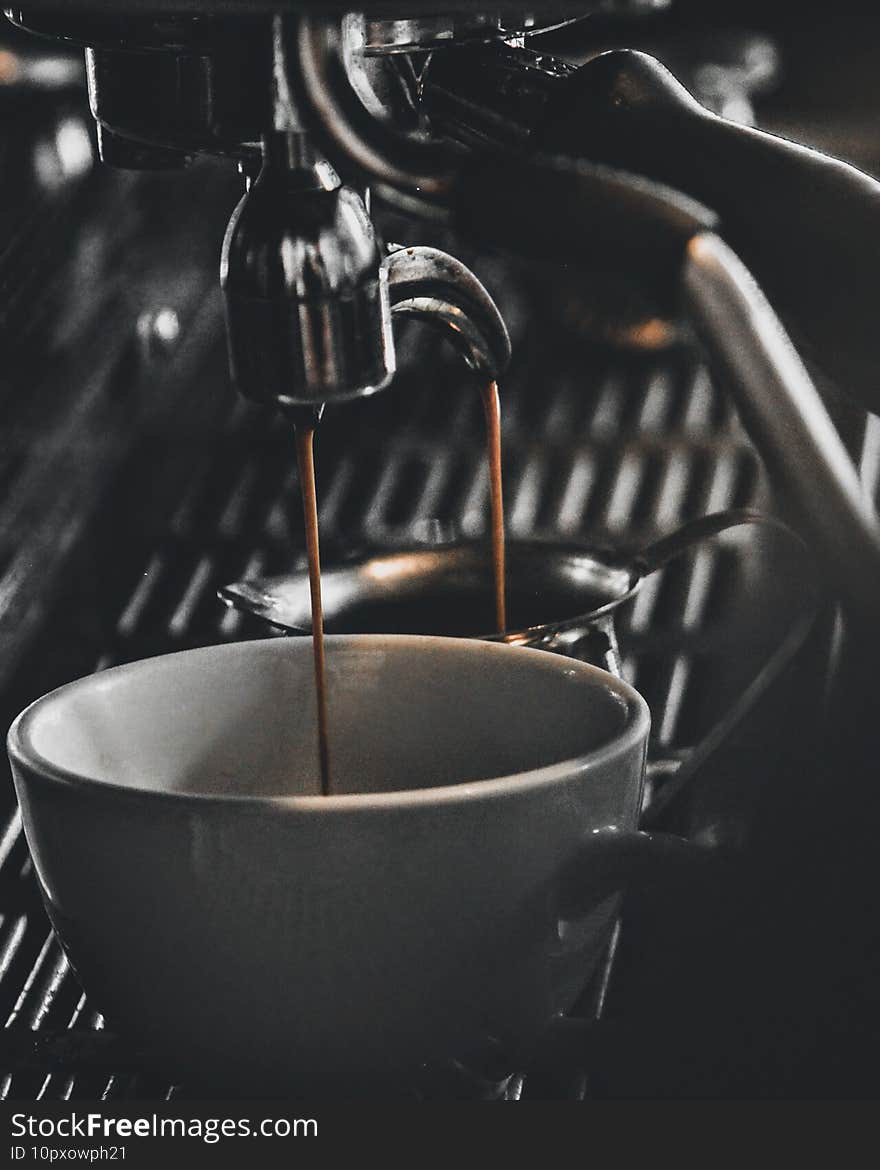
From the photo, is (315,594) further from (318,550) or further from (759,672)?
(759,672)

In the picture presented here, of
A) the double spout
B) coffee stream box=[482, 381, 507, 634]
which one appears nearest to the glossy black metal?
the double spout

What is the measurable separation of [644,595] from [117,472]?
20 centimetres

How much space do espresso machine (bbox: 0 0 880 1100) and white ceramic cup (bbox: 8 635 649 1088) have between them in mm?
16

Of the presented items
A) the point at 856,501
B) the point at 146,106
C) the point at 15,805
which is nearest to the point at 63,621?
the point at 15,805

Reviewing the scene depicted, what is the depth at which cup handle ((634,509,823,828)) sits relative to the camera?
0.43 meters

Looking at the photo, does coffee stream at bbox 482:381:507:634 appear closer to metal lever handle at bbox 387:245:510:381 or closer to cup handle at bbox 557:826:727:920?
metal lever handle at bbox 387:245:510:381

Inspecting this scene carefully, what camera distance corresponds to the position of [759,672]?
48 cm

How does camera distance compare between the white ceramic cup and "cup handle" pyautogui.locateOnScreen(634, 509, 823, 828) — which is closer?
the white ceramic cup

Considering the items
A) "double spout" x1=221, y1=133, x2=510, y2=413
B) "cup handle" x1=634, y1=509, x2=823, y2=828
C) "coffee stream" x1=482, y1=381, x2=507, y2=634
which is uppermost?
"double spout" x1=221, y1=133, x2=510, y2=413

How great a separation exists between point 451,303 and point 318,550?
62 mm

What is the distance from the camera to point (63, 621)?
542 millimetres

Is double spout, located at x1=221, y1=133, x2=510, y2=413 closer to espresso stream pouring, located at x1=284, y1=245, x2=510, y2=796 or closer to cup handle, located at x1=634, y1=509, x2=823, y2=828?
espresso stream pouring, located at x1=284, y1=245, x2=510, y2=796

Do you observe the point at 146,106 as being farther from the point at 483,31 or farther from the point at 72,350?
the point at 72,350

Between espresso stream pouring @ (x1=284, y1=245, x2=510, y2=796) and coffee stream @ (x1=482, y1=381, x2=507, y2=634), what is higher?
espresso stream pouring @ (x1=284, y1=245, x2=510, y2=796)
